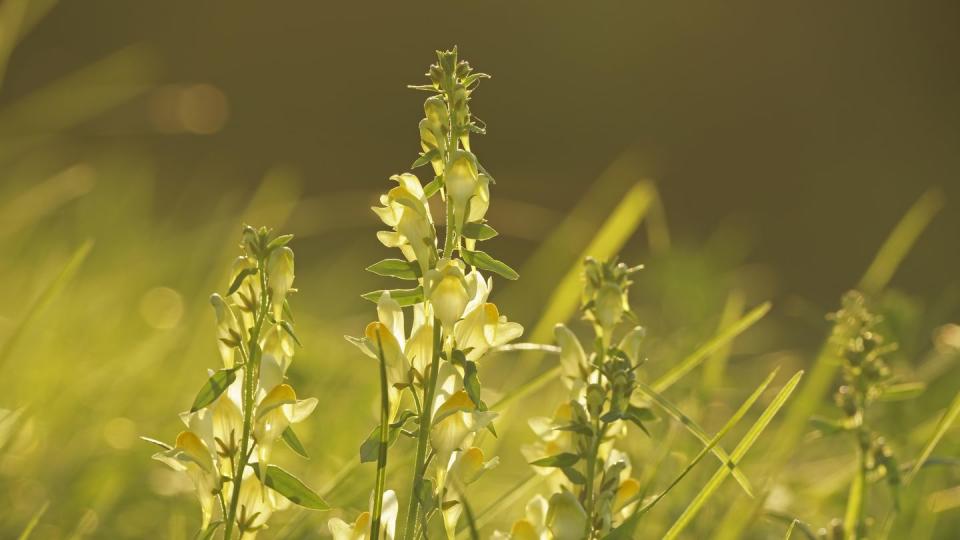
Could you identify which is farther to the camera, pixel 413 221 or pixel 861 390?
pixel 861 390

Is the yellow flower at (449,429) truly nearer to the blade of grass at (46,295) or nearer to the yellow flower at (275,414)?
the yellow flower at (275,414)

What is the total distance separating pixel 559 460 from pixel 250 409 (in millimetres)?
132

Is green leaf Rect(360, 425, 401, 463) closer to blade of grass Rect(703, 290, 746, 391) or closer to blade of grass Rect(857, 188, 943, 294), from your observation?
blade of grass Rect(703, 290, 746, 391)

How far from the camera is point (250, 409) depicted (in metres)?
0.41

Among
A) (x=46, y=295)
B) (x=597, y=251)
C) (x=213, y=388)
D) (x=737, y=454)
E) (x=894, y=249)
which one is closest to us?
(x=213, y=388)

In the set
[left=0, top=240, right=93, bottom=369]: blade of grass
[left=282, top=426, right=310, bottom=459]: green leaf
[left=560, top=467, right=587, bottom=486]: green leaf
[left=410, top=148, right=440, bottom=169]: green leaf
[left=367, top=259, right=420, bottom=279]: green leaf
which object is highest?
[left=0, top=240, right=93, bottom=369]: blade of grass

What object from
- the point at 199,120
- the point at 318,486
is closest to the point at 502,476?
the point at 318,486

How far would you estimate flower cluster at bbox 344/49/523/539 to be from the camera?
43 cm

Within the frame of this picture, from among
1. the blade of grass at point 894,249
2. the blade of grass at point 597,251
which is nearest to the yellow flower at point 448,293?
the blade of grass at point 597,251

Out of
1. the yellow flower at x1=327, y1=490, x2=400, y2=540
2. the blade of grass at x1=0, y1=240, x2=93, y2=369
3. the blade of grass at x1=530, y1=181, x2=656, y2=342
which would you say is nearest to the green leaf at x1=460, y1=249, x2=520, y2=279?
the yellow flower at x1=327, y1=490, x2=400, y2=540

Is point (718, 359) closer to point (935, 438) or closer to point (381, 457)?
point (935, 438)

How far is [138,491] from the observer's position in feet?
3.19

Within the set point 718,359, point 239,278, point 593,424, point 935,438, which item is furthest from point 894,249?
point 239,278

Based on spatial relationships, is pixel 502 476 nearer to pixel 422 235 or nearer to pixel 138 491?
pixel 138 491
